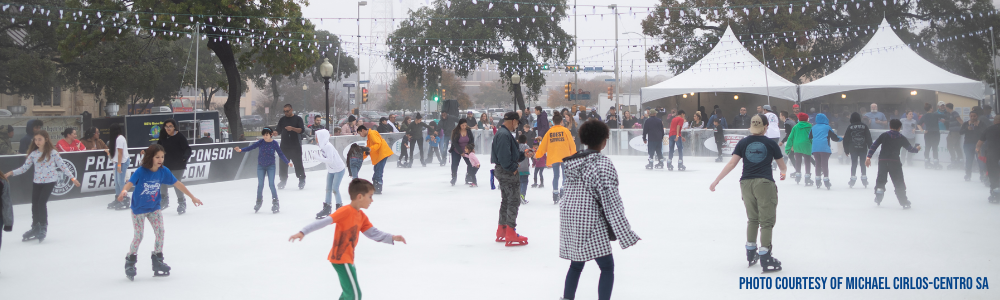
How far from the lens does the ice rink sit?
5.02m

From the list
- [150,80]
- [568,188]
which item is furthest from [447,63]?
[568,188]

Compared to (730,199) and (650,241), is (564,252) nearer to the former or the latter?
(650,241)

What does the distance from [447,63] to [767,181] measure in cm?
3210

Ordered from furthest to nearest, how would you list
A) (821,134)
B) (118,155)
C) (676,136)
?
(676,136)
(821,134)
(118,155)

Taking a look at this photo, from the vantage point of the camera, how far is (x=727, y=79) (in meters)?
23.9

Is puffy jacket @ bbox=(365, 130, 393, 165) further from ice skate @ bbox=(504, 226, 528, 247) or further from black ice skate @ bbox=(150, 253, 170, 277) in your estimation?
black ice skate @ bbox=(150, 253, 170, 277)

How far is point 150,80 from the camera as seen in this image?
2789 cm

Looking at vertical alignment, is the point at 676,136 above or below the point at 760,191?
above

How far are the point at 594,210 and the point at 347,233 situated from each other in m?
1.51

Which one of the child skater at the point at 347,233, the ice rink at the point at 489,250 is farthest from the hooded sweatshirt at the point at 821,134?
the child skater at the point at 347,233

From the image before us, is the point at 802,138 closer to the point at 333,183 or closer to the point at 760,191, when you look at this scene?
the point at 760,191

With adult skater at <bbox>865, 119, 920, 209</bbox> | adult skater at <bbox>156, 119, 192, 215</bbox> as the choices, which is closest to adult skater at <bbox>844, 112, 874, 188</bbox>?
adult skater at <bbox>865, 119, 920, 209</bbox>

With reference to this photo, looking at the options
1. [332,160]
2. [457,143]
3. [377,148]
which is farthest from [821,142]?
[332,160]

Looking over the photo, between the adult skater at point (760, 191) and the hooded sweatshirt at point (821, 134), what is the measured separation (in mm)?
6304
